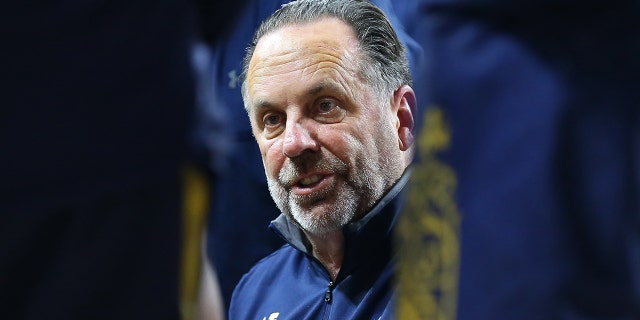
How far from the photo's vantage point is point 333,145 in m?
2.45

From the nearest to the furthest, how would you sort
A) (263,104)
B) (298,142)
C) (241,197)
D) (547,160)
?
(547,160) < (298,142) < (263,104) < (241,197)

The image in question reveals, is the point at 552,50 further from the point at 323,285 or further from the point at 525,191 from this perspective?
the point at 323,285

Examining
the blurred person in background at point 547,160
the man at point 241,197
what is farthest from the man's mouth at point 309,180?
the blurred person in background at point 547,160

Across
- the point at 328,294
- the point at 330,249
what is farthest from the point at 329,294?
the point at 330,249

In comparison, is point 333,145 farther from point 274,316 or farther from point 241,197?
point 241,197

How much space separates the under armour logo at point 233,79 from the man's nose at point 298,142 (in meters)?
0.62

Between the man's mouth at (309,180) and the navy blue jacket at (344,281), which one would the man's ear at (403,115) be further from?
the man's mouth at (309,180)

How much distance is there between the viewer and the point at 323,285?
8.39ft

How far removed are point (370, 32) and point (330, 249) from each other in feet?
1.85

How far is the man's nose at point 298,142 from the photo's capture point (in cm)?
244

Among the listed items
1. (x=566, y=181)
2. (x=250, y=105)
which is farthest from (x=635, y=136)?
(x=250, y=105)

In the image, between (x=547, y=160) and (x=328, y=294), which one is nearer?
(x=547, y=160)

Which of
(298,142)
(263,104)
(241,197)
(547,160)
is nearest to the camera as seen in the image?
(547,160)

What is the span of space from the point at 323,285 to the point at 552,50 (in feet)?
4.95
